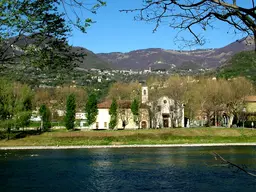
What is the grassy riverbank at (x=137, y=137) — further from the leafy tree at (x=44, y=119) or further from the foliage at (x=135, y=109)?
the foliage at (x=135, y=109)

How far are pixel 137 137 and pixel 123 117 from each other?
44.0 feet

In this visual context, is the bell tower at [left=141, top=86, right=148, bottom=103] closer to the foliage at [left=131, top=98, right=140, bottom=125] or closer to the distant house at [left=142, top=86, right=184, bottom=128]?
the distant house at [left=142, top=86, right=184, bottom=128]

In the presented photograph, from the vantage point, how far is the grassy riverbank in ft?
175

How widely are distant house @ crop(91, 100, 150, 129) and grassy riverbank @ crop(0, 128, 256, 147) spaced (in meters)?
11.2

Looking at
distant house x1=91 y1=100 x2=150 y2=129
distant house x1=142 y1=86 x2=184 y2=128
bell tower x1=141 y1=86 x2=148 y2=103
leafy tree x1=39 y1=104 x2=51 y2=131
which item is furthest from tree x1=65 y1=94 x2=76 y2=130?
bell tower x1=141 y1=86 x2=148 y2=103

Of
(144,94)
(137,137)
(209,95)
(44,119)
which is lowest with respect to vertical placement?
(137,137)

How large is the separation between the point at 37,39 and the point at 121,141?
47.8 metres

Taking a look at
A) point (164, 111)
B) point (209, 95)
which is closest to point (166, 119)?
point (164, 111)

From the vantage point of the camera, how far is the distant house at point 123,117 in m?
68.2

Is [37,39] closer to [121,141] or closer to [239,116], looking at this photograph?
[121,141]

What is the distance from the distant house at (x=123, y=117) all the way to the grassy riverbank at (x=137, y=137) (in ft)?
36.8

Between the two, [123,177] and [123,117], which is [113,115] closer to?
[123,117]

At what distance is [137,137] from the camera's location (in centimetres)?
5538

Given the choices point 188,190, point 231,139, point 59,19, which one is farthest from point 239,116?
point 59,19
